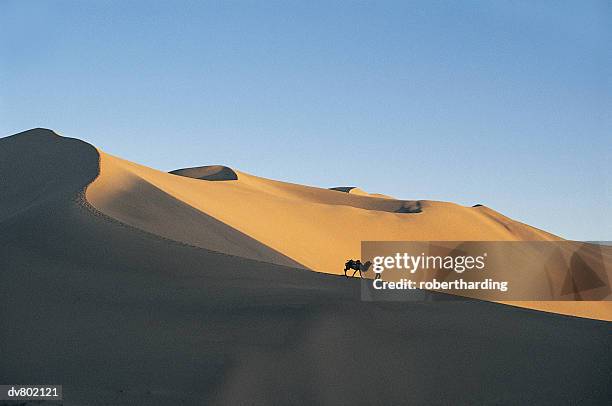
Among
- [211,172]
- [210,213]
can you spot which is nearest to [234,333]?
[210,213]

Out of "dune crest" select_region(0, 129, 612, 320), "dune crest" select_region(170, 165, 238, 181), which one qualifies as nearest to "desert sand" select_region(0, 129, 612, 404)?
"dune crest" select_region(0, 129, 612, 320)

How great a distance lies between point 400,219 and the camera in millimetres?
56562

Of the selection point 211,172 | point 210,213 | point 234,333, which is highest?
point 211,172

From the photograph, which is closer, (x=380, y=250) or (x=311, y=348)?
(x=311, y=348)

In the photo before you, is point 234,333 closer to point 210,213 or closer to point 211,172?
point 210,213

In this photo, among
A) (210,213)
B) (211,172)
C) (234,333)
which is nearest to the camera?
(234,333)

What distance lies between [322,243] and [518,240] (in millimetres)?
19957

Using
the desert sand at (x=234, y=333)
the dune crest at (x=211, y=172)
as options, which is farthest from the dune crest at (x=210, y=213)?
the desert sand at (x=234, y=333)

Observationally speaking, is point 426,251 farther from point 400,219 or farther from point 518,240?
point 518,240

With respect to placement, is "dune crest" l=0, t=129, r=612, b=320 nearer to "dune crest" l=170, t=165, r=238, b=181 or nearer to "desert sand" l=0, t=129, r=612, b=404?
"dune crest" l=170, t=165, r=238, b=181

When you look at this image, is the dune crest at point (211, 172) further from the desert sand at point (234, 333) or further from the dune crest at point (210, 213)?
the desert sand at point (234, 333)

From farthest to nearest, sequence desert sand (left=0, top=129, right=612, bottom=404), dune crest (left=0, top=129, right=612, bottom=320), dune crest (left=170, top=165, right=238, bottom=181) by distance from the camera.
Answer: dune crest (left=170, top=165, right=238, bottom=181)
dune crest (left=0, top=129, right=612, bottom=320)
desert sand (left=0, top=129, right=612, bottom=404)

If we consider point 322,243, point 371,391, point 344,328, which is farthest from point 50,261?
point 322,243

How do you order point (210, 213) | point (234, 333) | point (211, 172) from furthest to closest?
point (211, 172)
point (210, 213)
point (234, 333)
